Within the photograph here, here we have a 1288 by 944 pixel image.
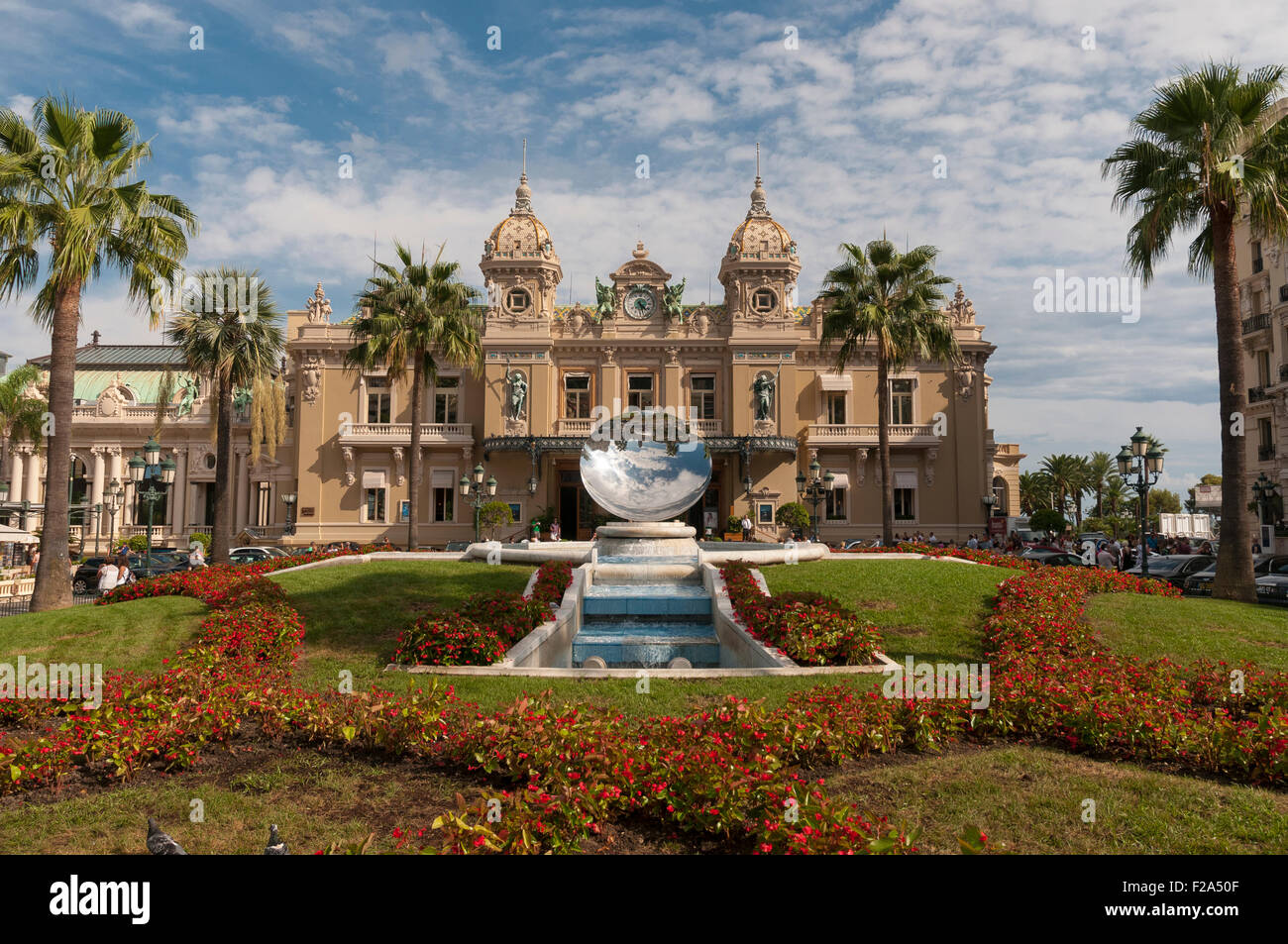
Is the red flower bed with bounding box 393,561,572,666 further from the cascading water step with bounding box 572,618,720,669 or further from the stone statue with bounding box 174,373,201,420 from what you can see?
the stone statue with bounding box 174,373,201,420

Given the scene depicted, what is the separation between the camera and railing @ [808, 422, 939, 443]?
3972 cm

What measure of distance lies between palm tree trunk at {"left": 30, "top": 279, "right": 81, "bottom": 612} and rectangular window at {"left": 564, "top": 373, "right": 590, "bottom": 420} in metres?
26.3

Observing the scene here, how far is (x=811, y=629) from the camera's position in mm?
11250

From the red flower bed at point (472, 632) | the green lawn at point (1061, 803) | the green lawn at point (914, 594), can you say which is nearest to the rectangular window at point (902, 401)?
the green lawn at point (914, 594)

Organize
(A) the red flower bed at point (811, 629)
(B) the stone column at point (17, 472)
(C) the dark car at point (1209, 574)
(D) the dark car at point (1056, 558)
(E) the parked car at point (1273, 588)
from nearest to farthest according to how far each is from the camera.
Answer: (A) the red flower bed at point (811, 629)
(E) the parked car at point (1273, 588)
(C) the dark car at point (1209, 574)
(D) the dark car at point (1056, 558)
(B) the stone column at point (17, 472)

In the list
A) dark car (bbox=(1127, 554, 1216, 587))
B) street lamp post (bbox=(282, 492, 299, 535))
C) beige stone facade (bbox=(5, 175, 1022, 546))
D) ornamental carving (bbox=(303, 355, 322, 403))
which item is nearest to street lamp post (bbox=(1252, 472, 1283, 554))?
dark car (bbox=(1127, 554, 1216, 587))

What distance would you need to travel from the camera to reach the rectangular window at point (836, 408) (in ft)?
135

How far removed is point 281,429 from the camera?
120 ft

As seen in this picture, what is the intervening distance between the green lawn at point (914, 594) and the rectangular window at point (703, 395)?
23450 millimetres

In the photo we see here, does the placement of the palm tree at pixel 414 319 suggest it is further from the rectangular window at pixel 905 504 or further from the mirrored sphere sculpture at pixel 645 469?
the rectangular window at pixel 905 504

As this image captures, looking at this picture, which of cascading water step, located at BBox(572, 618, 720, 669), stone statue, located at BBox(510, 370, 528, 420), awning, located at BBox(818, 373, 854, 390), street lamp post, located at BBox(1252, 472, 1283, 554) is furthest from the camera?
awning, located at BBox(818, 373, 854, 390)

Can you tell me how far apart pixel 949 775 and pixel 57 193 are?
59.9 ft

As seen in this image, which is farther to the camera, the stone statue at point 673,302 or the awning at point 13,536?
the stone statue at point 673,302
